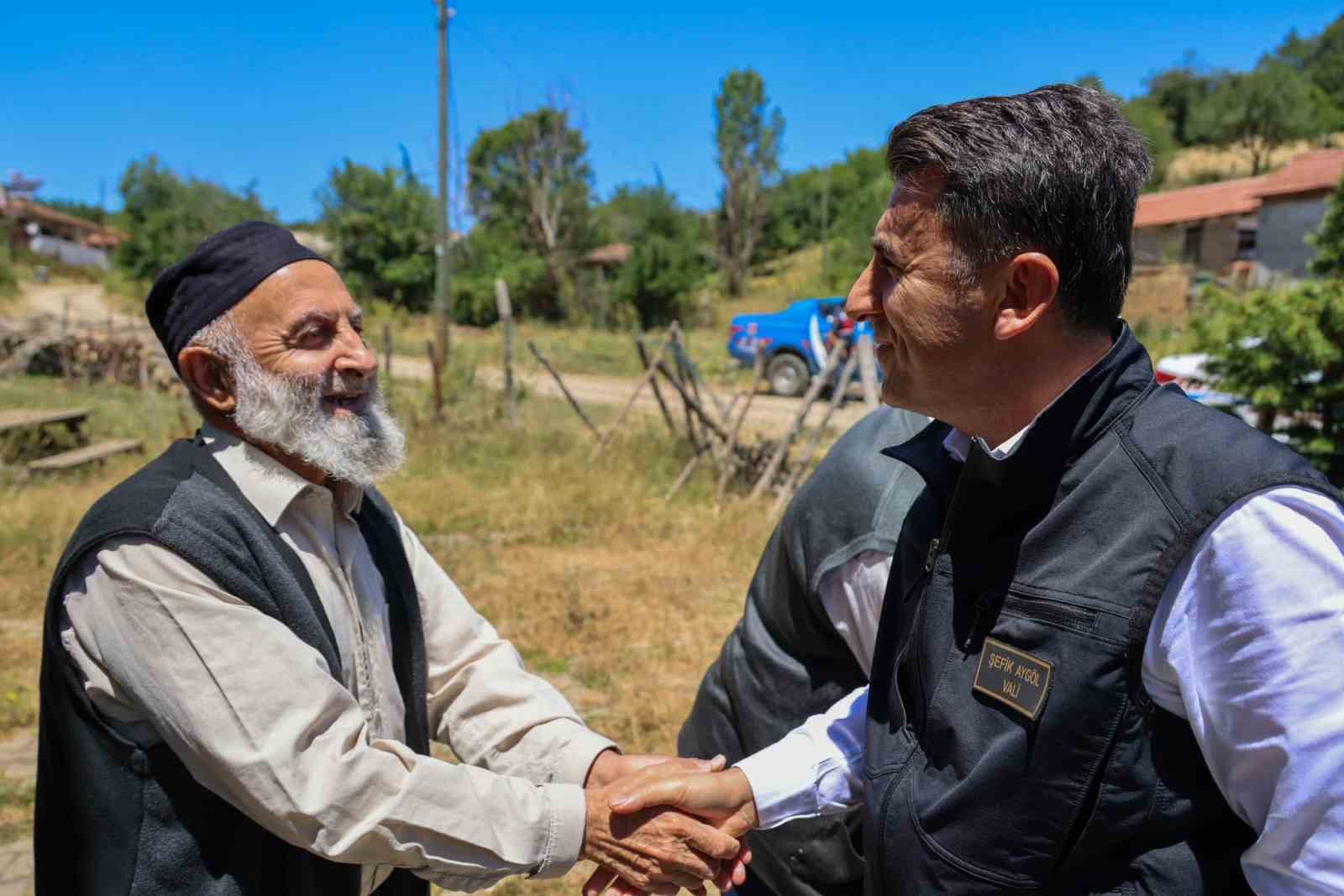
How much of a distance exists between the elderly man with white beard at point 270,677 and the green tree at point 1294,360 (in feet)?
18.7

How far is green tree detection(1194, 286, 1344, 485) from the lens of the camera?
6.14 metres

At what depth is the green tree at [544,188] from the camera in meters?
41.8

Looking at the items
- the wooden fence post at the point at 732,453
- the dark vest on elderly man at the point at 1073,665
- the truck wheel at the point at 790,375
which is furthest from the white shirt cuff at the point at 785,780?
the truck wheel at the point at 790,375

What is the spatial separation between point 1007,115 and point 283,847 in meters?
1.76

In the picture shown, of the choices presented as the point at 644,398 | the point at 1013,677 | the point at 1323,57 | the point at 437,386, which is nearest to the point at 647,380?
the point at 437,386

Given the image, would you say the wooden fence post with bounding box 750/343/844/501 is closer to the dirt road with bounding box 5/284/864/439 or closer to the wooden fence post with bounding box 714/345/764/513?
the wooden fence post with bounding box 714/345/764/513

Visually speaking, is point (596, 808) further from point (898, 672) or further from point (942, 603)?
point (942, 603)

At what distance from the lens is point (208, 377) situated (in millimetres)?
2078

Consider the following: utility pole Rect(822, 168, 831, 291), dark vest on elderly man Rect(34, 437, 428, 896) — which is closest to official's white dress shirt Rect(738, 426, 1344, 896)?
dark vest on elderly man Rect(34, 437, 428, 896)

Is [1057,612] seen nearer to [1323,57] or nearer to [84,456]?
[84,456]

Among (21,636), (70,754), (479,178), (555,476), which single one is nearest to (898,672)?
(70,754)

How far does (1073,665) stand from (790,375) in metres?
15.6

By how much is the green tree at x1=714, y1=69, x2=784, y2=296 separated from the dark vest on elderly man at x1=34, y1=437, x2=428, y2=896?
1751 inches

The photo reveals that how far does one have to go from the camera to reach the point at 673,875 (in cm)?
214
